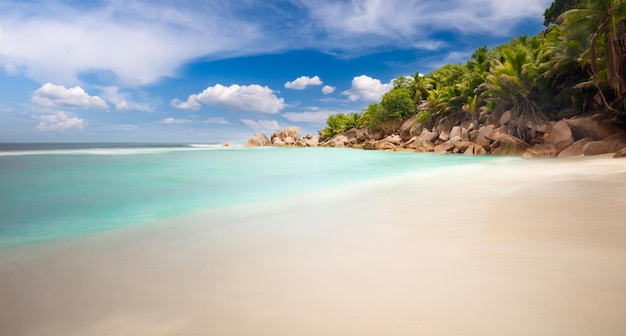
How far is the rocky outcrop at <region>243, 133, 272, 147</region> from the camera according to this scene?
2212 inches

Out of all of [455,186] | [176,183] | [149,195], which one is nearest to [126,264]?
[149,195]

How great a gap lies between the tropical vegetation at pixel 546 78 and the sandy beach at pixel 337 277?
11.8m

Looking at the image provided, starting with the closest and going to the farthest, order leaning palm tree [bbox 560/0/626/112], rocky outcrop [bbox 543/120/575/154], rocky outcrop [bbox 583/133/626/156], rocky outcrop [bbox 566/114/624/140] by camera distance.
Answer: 1. leaning palm tree [bbox 560/0/626/112]
2. rocky outcrop [bbox 583/133/626/156]
3. rocky outcrop [bbox 566/114/624/140]
4. rocky outcrop [bbox 543/120/575/154]

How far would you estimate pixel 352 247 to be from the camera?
8.44 ft

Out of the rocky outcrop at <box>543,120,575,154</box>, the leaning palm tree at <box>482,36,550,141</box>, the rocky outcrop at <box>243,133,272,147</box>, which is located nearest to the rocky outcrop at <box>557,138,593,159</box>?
the rocky outcrop at <box>543,120,575,154</box>

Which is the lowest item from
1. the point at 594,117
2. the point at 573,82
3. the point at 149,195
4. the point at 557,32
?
the point at 149,195

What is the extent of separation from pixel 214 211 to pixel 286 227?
5.03ft

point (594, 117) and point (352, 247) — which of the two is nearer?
point (352, 247)

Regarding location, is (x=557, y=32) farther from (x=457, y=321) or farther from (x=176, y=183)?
(x=457, y=321)

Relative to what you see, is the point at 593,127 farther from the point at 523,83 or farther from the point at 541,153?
the point at 523,83

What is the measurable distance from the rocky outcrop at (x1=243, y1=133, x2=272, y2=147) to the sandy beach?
53.5 meters

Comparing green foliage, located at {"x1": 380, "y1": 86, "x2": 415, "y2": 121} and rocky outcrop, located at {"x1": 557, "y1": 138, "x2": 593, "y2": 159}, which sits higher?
green foliage, located at {"x1": 380, "y1": 86, "x2": 415, "y2": 121}

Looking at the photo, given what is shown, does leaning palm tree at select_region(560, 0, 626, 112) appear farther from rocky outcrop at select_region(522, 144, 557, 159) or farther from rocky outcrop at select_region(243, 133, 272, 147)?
rocky outcrop at select_region(243, 133, 272, 147)

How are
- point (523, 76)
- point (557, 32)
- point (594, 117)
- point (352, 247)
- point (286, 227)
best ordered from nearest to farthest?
point (352, 247) → point (286, 227) → point (594, 117) → point (557, 32) → point (523, 76)
